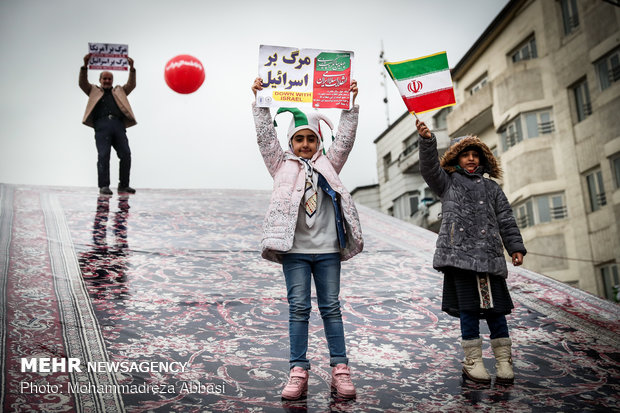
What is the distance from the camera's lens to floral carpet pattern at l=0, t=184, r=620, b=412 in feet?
9.36

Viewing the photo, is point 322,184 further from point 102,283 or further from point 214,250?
point 214,250

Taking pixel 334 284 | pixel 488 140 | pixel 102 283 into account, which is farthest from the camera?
pixel 488 140

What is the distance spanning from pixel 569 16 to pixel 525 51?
245 cm

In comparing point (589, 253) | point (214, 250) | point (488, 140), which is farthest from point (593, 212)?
point (214, 250)

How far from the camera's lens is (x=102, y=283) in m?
4.90

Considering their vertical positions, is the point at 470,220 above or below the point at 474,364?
above

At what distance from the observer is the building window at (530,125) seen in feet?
59.3

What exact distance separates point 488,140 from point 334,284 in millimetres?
19765

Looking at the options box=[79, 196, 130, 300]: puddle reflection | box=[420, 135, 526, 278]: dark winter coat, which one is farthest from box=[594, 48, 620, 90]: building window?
box=[420, 135, 526, 278]: dark winter coat

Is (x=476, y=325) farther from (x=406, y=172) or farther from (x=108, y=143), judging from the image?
(x=406, y=172)

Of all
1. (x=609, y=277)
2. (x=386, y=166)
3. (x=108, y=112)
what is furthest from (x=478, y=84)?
(x=108, y=112)

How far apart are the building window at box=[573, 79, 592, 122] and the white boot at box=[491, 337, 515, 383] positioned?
14925 mm

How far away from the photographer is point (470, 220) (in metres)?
3.37

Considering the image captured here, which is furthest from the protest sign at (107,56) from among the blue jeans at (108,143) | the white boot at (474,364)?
the white boot at (474,364)
